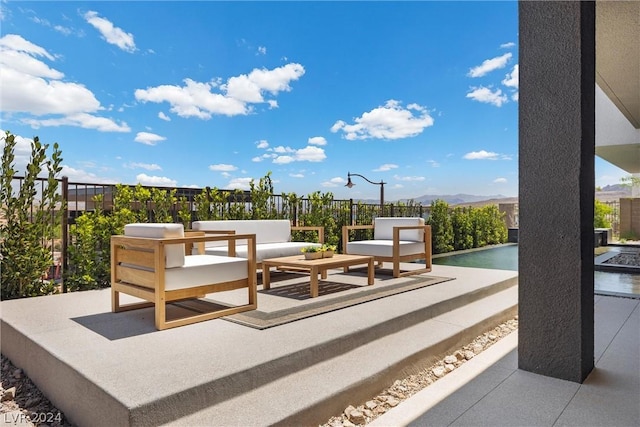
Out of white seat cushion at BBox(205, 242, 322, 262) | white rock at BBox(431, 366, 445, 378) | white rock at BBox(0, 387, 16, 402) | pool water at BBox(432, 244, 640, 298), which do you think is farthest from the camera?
pool water at BBox(432, 244, 640, 298)

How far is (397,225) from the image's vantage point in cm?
569

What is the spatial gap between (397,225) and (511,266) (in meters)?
3.17

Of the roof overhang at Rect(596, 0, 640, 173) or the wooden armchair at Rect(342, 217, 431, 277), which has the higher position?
the roof overhang at Rect(596, 0, 640, 173)

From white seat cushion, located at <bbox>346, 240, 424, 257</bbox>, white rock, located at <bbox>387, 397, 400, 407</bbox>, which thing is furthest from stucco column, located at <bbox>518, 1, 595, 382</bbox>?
white seat cushion, located at <bbox>346, 240, 424, 257</bbox>

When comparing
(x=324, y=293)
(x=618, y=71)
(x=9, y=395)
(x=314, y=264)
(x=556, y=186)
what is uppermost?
(x=618, y=71)

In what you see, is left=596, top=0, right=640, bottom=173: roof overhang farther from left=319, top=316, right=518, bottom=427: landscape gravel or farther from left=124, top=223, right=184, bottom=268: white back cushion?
left=124, top=223, right=184, bottom=268: white back cushion

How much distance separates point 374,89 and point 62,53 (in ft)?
26.3

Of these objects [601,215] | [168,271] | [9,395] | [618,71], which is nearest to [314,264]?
[168,271]

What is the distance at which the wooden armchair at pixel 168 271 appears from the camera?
2.87m

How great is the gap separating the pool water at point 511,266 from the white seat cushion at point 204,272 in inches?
175

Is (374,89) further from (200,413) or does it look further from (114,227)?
(200,413)

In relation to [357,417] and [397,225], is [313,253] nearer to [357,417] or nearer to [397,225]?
[397,225]

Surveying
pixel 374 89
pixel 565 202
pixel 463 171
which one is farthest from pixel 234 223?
pixel 463 171

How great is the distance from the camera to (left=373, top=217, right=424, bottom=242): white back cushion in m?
5.53
